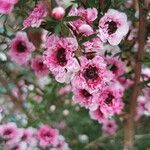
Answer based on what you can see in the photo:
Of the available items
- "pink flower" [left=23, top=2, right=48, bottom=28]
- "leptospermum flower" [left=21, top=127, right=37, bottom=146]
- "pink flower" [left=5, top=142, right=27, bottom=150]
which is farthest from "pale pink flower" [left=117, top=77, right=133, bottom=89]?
"pink flower" [left=23, top=2, right=48, bottom=28]

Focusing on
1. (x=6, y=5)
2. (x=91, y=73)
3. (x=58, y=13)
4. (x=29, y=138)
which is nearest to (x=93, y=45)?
(x=91, y=73)

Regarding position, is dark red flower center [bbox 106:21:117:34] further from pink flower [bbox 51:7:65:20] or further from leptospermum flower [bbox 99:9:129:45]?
pink flower [bbox 51:7:65:20]

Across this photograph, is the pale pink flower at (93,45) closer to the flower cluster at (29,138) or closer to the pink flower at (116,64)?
the pink flower at (116,64)

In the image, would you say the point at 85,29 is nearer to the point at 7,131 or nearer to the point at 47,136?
the point at 7,131

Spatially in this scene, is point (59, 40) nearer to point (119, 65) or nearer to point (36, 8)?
point (36, 8)

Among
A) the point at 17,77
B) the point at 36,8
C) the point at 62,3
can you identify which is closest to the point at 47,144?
the point at 17,77

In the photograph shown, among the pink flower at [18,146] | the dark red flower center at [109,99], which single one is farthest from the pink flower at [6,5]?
the pink flower at [18,146]
